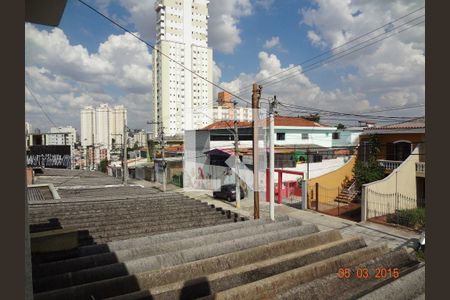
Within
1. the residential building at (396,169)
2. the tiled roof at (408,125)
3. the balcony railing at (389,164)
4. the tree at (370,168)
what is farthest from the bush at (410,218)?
the tiled roof at (408,125)

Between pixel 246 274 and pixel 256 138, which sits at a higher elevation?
pixel 256 138

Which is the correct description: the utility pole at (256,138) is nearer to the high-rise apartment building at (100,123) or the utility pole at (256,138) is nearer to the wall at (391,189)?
the wall at (391,189)

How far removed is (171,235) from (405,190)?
1781 cm

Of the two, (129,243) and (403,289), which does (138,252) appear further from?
(403,289)

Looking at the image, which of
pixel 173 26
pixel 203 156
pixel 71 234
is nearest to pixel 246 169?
pixel 203 156

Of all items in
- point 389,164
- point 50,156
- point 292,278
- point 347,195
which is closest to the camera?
point 292,278

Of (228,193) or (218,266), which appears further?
(228,193)

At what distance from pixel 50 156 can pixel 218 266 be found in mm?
45182

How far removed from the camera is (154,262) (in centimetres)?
645

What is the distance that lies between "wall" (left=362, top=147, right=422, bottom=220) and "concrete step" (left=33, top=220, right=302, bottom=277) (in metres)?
11.6

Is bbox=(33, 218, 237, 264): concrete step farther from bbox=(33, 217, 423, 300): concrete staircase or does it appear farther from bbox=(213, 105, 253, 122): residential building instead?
bbox=(213, 105, 253, 122): residential building

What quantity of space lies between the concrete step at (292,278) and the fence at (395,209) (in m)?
10.1

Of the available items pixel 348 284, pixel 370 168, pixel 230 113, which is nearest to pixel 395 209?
pixel 370 168

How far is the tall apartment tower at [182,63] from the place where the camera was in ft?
270
